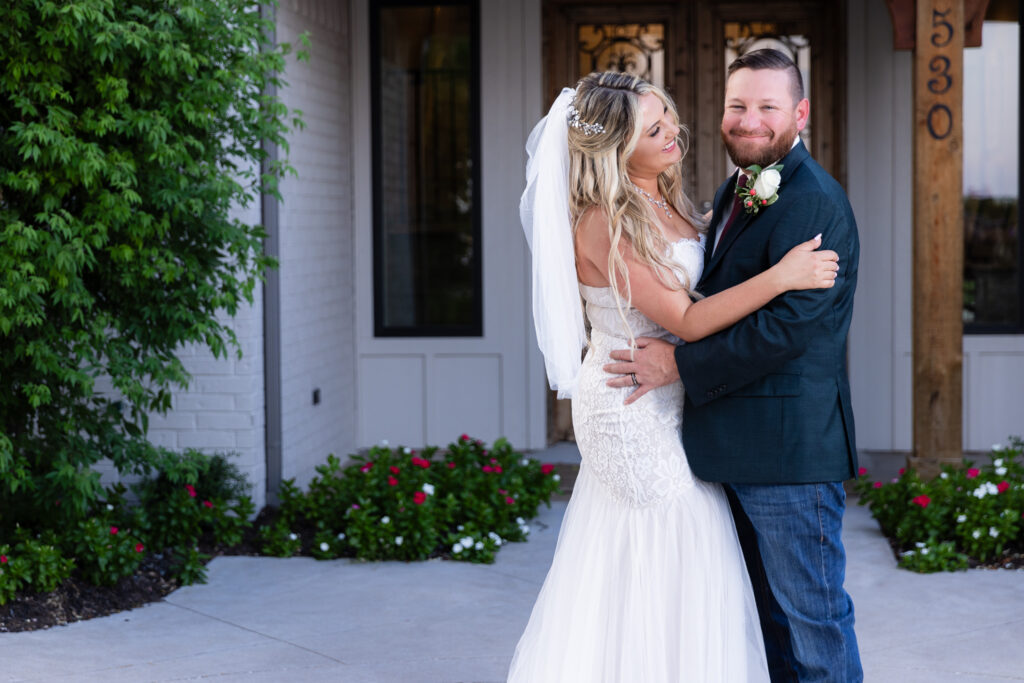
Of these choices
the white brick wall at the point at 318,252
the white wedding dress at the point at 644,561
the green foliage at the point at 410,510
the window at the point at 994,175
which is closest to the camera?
the white wedding dress at the point at 644,561

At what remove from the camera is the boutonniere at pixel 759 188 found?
280 centimetres

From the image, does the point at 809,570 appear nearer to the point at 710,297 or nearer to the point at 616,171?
the point at 710,297

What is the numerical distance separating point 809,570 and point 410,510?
2.69 meters

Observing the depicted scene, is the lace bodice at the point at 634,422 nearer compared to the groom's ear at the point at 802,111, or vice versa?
the groom's ear at the point at 802,111

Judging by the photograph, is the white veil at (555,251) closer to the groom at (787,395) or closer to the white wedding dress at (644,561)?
the white wedding dress at (644,561)

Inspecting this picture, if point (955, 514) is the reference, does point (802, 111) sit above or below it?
above

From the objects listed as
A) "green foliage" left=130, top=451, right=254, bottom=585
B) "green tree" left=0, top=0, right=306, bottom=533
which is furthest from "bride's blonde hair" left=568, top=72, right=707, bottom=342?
"green foliage" left=130, top=451, right=254, bottom=585

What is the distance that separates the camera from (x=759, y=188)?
2801 millimetres

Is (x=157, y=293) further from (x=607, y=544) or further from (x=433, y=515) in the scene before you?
(x=607, y=544)

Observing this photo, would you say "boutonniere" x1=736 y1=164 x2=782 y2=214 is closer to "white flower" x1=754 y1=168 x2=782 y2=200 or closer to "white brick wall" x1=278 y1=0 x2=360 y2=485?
"white flower" x1=754 y1=168 x2=782 y2=200

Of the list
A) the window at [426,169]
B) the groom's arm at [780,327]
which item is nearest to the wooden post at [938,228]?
the window at [426,169]

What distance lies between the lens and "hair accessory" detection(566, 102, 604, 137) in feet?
9.66

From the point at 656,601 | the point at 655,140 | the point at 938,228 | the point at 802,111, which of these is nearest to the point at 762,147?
the point at 802,111

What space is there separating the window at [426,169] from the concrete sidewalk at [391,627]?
2.51 meters
